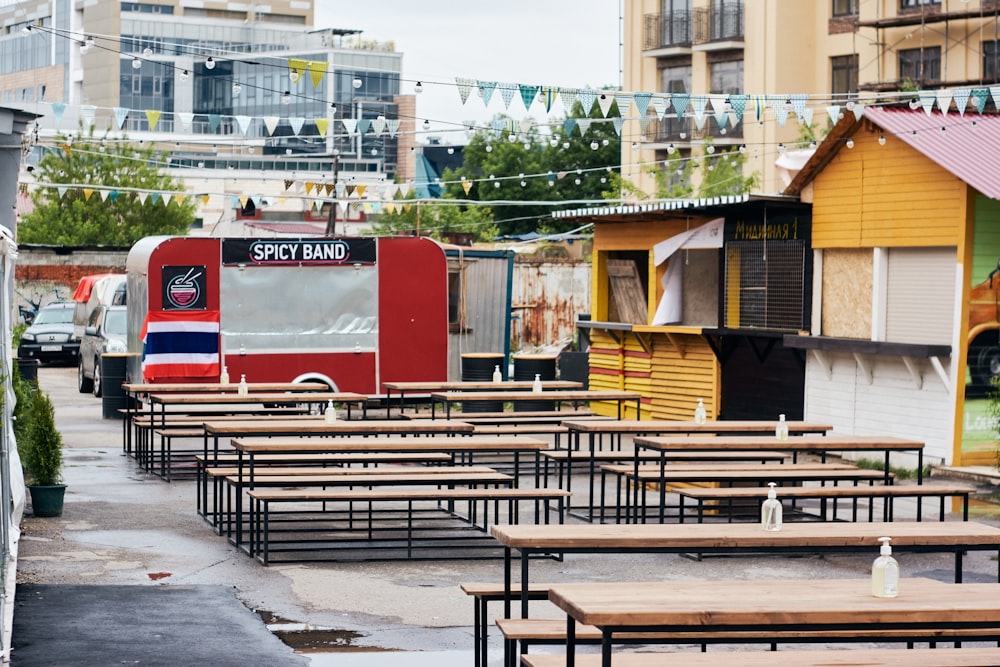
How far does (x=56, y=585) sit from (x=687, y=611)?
6.39 m

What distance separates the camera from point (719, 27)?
55594 millimetres

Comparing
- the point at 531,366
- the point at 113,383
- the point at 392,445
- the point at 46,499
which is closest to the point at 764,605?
the point at 392,445

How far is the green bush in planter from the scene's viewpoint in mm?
14297

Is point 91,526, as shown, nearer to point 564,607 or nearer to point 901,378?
point 564,607

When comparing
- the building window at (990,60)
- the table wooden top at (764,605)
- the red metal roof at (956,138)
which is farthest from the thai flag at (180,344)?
the building window at (990,60)

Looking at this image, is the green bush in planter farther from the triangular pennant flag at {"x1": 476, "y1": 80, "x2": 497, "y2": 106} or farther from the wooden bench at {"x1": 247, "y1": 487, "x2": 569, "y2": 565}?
the triangular pennant flag at {"x1": 476, "y1": 80, "x2": 497, "y2": 106}

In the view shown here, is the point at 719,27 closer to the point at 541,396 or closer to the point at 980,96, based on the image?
the point at 980,96

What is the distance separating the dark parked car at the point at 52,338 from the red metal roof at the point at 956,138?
24542 millimetres

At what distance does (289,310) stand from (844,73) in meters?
33.5

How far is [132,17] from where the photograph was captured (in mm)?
139875

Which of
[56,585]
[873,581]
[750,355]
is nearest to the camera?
[873,581]

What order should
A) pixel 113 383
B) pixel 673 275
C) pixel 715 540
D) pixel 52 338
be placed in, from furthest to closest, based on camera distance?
pixel 52 338 < pixel 113 383 < pixel 673 275 < pixel 715 540

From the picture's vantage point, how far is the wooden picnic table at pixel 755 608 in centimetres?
645

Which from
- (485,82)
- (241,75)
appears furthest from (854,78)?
(241,75)
